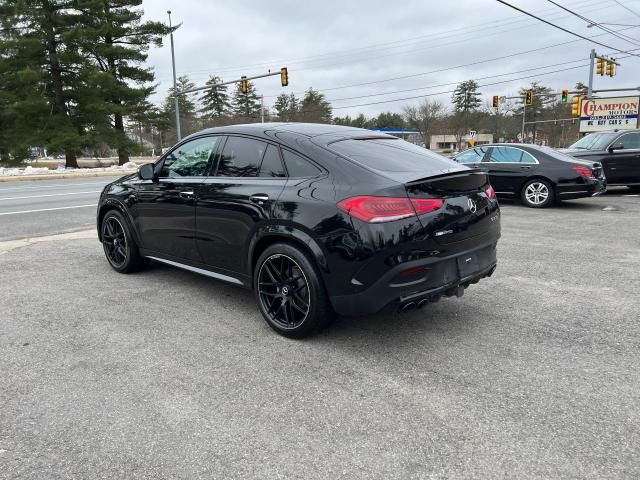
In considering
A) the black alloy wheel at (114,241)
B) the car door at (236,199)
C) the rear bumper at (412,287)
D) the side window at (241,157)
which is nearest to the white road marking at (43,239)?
the black alloy wheel at (114,241)


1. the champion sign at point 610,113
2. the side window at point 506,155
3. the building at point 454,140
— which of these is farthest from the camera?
the building at point 454,140

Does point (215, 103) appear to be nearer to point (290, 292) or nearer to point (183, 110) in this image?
point (183, 110)

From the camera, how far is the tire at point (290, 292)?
358 cm

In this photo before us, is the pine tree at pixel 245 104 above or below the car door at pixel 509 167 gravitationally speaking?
above

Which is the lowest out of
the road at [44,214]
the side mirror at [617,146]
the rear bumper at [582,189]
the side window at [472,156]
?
the road at [44,214]

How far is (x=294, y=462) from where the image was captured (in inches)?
94.0

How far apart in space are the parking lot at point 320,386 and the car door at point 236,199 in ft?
1.86

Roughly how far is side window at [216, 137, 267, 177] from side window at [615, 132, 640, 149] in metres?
11.9

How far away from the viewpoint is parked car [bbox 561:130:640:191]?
12.6 metres

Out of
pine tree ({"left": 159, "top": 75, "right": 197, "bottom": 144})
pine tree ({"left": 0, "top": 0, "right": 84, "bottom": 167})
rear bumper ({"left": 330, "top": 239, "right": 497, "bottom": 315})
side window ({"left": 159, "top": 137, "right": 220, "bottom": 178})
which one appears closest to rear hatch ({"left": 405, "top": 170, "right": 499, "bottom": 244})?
rear bumper ({"left": 330, "top": 239, "right": 497, "bottom": 315})

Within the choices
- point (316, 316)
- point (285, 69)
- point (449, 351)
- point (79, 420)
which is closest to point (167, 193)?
point (316, 316)

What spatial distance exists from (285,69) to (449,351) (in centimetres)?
2748

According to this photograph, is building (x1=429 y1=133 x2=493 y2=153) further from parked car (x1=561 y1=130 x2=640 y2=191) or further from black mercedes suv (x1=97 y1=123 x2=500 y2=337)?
black mercedes suv (x1=97 y1=123 x2=500 y2=337)

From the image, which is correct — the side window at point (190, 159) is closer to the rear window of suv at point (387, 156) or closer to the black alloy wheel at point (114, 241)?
the black alloy wheel at point (114, 241)
